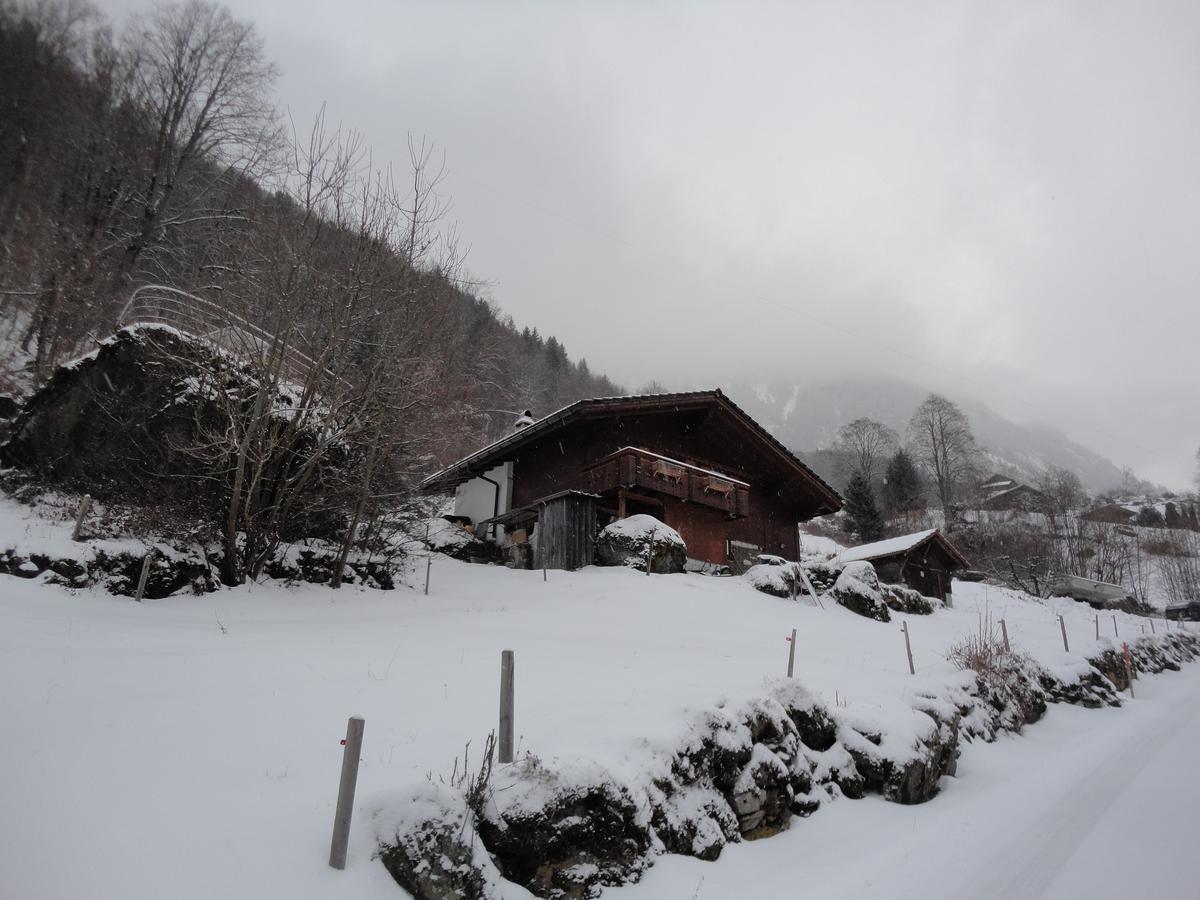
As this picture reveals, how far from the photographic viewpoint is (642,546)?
17094 millimetres

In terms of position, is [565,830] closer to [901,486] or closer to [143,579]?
[143,579]

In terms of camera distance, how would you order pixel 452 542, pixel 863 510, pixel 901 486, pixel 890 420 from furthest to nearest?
1. pixel 890 420
2. pixel 901 486
3. pixel 863 510
4. pixel 452 542

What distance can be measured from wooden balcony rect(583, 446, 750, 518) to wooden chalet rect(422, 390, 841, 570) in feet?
0.12

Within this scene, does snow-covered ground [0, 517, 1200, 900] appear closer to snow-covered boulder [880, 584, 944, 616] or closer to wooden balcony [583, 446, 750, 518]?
wooden balcony [583, 446, 750, 518]

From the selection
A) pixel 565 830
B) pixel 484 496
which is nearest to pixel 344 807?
pixel 565 830

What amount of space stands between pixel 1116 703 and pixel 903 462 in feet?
127

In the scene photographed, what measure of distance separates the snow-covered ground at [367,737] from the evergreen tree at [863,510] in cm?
3171

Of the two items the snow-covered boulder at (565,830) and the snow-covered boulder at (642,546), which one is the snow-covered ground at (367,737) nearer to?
Answer: the snow-covered boulder at (565,830)

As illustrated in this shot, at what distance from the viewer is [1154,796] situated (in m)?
7.49

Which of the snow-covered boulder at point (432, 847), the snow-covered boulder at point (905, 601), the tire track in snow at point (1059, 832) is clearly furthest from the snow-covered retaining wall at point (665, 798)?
the snow-covered boulder at point (905, 601)

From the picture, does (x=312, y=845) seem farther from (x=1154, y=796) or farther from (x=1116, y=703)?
(x=1116, y=703)

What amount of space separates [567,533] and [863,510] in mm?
31740

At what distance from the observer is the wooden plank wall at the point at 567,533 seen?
1839cm

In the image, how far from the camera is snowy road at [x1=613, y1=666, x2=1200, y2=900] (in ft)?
15.4
